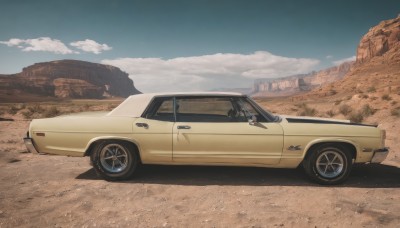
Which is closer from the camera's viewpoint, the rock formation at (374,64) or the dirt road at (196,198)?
the dirt road at (196,198)

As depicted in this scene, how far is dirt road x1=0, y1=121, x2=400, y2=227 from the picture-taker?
335 centimetres

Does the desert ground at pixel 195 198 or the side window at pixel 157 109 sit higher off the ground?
the side window at pixel 157 109

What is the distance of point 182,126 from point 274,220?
190 cm

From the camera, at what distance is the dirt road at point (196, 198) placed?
335cm

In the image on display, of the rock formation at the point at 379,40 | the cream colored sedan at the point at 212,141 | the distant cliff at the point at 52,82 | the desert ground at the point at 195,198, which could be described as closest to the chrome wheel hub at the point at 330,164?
the cream colored sedan at the point at 212,141

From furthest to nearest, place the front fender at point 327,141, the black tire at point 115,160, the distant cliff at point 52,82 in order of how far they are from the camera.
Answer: the distant cliff at point 52,82
the black tire at point 115,160
the front fender at point 327,141

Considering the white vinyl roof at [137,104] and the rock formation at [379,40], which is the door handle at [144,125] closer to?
the white vinyl roof at [137,104]

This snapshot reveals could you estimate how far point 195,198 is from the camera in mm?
4043

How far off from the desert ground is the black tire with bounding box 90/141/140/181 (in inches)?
6.5

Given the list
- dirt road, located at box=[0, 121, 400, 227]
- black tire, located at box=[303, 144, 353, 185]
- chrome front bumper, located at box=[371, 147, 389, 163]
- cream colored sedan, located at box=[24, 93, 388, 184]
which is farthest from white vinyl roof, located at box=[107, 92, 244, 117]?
chrome front bumper, located at box=[371, 147, 389, 163]

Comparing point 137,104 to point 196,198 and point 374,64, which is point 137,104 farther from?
point 374,64

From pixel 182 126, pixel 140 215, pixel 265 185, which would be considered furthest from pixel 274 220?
pixel 182 126

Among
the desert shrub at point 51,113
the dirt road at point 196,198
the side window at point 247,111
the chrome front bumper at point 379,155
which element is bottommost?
the dirt road at point 196,198

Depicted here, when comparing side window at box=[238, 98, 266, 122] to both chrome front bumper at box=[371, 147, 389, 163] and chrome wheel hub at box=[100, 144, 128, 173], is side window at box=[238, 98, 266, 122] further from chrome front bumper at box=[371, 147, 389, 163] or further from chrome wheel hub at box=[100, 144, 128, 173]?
chrome wheel hub at box=[100, 144, 128, 173]
